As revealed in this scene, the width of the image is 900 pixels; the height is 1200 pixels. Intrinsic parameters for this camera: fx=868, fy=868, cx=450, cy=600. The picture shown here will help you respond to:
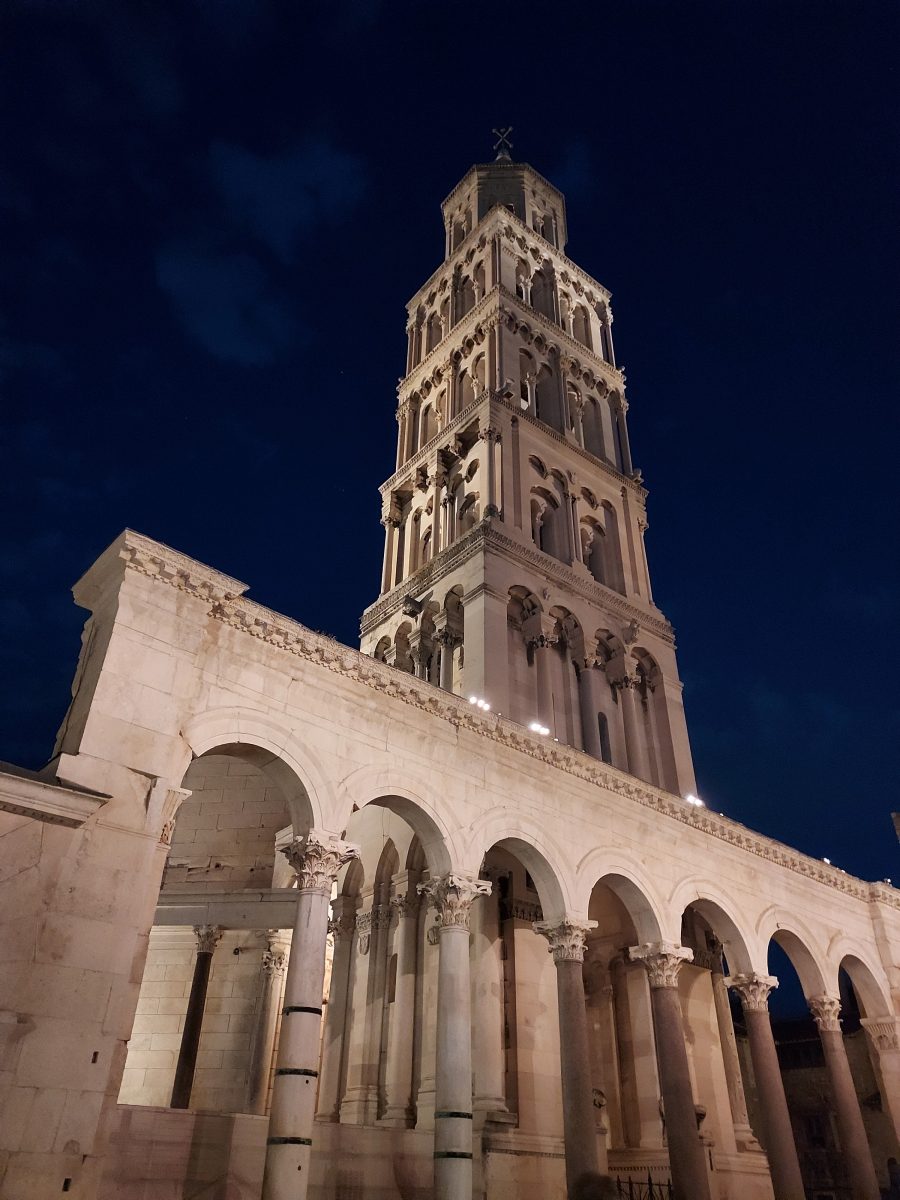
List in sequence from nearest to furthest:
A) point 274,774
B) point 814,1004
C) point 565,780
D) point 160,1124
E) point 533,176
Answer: point 160,1124
point 274,774
point 565,780
point 814,1004
point 533,176

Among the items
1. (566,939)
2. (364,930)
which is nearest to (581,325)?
(364,930)

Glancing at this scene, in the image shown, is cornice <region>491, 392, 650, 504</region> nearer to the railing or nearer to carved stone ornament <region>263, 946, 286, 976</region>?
carved stone ornament <region>263, 946, 286, 976</region>

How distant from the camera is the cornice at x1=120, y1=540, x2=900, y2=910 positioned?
16.0m

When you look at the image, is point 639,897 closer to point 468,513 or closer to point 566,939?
point 566,939

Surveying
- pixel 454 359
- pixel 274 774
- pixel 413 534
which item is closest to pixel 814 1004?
pixel 274 774

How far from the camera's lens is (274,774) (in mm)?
15625

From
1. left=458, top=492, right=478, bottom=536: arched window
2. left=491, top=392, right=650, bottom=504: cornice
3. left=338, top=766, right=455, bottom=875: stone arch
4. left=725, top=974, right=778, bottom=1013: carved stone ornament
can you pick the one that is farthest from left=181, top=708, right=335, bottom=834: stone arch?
left=491, top=392, right=650, bottom=504: cornice

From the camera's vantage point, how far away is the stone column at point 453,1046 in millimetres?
14227

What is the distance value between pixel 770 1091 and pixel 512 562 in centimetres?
1637

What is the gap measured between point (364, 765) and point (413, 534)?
63.7 ft

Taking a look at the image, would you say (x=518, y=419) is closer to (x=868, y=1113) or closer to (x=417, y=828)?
(x=417, y=828)

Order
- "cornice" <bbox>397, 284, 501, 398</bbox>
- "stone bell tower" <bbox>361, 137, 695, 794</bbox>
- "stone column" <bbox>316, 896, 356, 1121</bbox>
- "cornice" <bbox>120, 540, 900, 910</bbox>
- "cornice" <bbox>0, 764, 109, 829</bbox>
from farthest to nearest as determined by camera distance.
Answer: "cornice" <bbox>397, 284, 501, 398</bbox> < "stone bell tower" <bbox>361, 137, 695, 794</bbox> < "stone column" <bbox>316, 896, 356, 1121</bbox> < "cornice" <bbox>120, 540, 900, 910</bbox> < "cornice" <bbox>0, 764, 109, 829</bbox>

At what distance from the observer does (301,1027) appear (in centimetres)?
1333

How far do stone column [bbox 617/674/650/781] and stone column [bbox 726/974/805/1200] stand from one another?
7.70m
